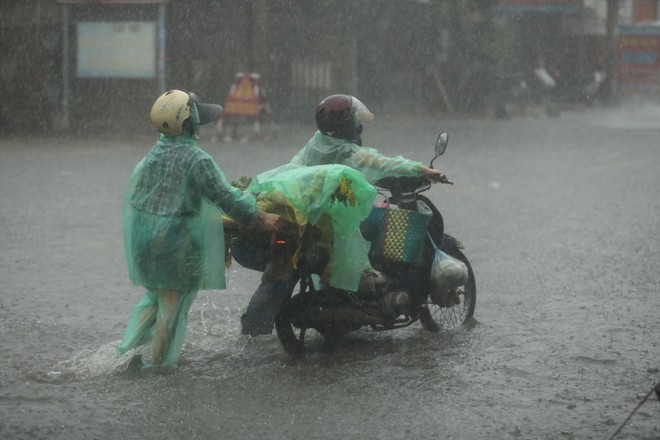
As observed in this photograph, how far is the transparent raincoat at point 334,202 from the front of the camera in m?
5.69

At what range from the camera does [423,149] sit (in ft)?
66.6

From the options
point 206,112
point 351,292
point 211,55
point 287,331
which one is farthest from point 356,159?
point 211,55

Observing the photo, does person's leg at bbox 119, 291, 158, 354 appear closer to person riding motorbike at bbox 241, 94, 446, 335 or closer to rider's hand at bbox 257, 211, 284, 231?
rider's hand at bbox 257, 211, 284, 231

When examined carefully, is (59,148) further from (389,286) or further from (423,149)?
(389,286)

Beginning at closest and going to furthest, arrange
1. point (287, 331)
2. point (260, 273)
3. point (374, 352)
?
point (287, 331)
point (374, 352)
point (260, 273)

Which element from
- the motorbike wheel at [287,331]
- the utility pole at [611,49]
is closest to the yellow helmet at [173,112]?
the motorbike wheel at [287,331]

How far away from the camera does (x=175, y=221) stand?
5.62 metres

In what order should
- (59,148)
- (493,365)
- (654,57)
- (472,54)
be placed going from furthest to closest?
(654,57), (472,54), (59,148), (493,365)

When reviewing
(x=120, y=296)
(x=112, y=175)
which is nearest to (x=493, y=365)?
(x=120, y=296)

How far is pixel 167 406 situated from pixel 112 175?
34.6ft

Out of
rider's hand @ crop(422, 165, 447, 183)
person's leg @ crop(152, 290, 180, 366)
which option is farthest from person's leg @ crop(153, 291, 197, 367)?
rider's hand @ crop(422, 165, 447, 183)

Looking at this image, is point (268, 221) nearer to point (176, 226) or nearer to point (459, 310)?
point (176, 226)

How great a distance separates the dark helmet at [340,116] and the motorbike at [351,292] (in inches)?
14.3

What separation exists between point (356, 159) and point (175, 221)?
121cm
